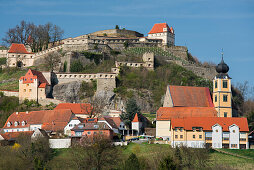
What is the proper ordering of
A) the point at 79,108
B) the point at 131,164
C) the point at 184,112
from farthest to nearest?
the point at 79,108
the point at 184,112
the point at 131,164

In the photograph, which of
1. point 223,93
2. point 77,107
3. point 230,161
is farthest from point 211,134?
point 77,107

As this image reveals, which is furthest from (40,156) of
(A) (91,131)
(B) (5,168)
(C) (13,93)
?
(C) (13,93)

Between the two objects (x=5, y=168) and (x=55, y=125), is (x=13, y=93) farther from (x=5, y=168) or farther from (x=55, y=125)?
(x=5, y=168)

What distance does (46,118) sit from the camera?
247 ft

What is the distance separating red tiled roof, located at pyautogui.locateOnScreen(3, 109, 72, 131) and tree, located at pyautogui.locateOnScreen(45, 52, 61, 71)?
18.6 metres

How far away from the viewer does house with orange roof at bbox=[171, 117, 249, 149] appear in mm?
66062

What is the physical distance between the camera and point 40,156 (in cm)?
5947

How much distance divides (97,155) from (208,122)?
17159 mm

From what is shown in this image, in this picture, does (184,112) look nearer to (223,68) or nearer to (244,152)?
(223,68)

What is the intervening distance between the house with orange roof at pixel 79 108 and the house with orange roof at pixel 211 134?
52.7 ft

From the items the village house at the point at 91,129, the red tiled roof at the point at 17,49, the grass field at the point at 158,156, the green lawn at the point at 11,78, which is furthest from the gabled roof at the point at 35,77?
the grass field at the point at 158,156

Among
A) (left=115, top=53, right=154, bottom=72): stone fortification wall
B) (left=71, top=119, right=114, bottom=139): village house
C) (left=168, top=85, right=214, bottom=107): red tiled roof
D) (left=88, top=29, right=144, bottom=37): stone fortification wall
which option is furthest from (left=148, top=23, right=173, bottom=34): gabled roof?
(left=71, top=119, right=114, bottom=139): village house

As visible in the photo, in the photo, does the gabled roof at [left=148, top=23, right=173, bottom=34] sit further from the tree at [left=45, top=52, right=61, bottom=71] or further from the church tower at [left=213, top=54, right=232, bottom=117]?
the church tower at [left=213, top=54, right=232, bottom=117]

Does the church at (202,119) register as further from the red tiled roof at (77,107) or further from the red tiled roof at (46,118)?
the red tiled roof at (46,118)
